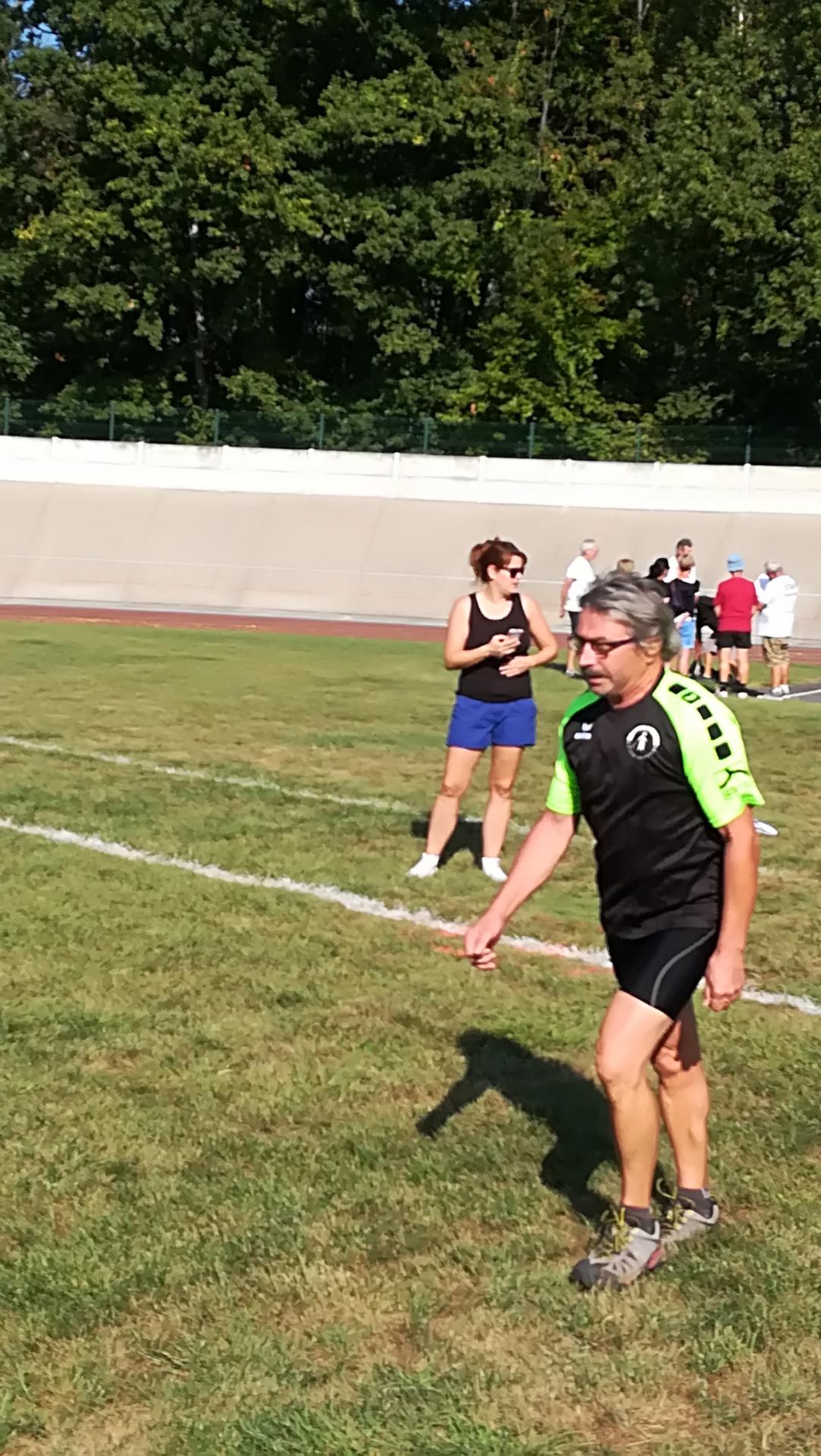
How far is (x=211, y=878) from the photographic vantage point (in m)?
7.98

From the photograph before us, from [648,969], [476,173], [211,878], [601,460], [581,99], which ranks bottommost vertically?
[211,878]

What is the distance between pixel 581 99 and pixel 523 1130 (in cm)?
4814

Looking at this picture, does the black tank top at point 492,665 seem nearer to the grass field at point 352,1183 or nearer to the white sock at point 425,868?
the white sock at point 425,868

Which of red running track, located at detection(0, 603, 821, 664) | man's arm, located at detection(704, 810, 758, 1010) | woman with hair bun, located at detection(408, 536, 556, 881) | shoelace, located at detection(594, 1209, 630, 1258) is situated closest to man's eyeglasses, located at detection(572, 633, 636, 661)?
man's arm, located at detection(704, 810, 758, 1010)

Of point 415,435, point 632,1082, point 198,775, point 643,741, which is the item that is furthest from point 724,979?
point 415,435

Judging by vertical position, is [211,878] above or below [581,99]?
below

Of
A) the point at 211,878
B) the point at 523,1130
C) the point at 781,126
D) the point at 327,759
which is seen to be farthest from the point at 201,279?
the point at 523,1130

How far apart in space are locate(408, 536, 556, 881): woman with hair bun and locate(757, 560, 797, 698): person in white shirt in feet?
35.8

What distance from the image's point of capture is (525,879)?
13.3ft

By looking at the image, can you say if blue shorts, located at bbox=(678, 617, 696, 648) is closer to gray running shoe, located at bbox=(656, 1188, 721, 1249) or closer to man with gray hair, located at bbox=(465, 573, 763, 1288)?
gray running shoe, located at bbox=(656, 1188, 721, 1249)

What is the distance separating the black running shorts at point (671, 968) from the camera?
12.3 feet

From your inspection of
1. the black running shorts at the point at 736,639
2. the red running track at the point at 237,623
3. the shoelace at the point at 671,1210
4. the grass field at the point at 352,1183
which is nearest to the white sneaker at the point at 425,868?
the grass field at the point at 352,1183

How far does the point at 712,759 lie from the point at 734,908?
38 centimetres

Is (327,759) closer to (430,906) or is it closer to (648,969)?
(430,906)
